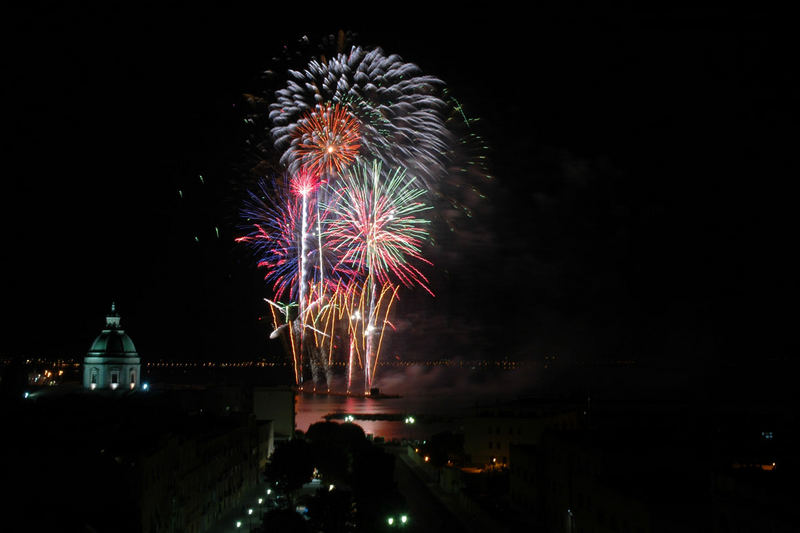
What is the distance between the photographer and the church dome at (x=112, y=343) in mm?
35531

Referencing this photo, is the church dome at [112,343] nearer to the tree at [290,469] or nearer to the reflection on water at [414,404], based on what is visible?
the reflection on water at [414,404]

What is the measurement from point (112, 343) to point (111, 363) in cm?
108

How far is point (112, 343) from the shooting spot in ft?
117

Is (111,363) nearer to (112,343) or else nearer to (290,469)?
(112,343)

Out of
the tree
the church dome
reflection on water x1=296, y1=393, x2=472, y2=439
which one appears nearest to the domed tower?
the church dome

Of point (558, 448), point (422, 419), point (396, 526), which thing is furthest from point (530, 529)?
point (422, 419)

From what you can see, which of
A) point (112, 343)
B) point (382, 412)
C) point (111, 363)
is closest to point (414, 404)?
point (382, 412)

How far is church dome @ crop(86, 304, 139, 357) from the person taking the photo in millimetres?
35531

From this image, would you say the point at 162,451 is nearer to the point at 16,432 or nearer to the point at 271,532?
the point at 271,532

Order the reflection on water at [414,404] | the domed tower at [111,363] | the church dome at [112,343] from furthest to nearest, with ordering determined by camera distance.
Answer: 1. the reflection on water at [414,404]
2. the church dome at [112,343]
3. the domed tower at [111,363]

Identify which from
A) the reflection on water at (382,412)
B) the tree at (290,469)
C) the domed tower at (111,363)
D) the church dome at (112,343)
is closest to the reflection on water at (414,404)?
the reflection on water at (382,412)

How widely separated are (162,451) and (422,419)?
37494mm

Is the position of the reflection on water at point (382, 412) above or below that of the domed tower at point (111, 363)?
below

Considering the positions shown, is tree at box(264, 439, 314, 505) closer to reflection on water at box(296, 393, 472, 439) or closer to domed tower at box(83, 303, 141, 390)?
domed tower at box(83, 303, 141, 390)
